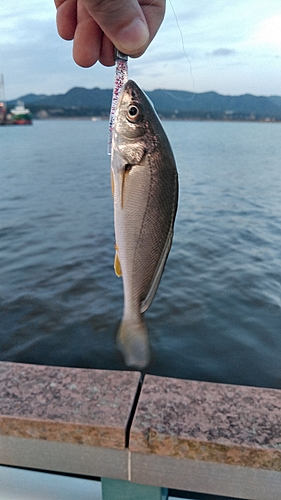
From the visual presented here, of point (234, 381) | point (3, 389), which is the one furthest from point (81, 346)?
point (3, 389)

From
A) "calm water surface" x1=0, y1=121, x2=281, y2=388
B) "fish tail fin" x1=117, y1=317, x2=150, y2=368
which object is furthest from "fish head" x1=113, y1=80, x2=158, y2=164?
"calm water surface" x1=0, y1=121, x2=281, y2=388

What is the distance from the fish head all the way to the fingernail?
15cm

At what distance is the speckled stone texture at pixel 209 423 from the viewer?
2.20 meters

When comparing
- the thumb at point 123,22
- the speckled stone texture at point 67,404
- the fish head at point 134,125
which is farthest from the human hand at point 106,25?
the speckled stone texture at point 67,404

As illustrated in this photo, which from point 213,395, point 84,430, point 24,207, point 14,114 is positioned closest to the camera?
point 84,430

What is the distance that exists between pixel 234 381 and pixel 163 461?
152 inches

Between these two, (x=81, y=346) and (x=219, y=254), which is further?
(x=219, y=254)

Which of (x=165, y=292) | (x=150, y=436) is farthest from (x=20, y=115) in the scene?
(x=150, y=436)

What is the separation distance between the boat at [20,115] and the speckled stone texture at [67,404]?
101635 mm


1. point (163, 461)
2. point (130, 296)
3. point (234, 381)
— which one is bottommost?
point (234, 381)

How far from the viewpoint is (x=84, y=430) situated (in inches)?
90.7

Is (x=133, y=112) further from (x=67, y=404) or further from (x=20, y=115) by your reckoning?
(x=20, y=115)

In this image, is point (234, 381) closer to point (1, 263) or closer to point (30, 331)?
point (30, 331)

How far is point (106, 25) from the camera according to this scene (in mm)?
1937
